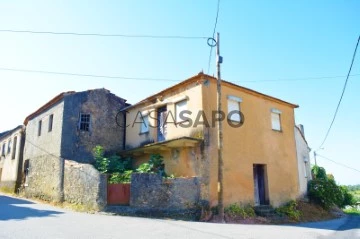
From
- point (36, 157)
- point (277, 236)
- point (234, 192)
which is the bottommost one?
point (277, 236)

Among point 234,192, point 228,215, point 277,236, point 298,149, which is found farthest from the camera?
point 298,149

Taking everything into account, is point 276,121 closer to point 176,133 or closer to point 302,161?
point 302,161

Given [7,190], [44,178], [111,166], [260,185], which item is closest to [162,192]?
[111,166]

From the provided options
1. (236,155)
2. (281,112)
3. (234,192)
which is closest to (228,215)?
(234,192)

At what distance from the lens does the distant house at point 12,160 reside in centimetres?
2167

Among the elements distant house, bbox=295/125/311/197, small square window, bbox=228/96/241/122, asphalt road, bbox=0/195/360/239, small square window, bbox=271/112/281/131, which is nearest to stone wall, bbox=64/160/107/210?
asphalt road, bbox=0/195/360/239

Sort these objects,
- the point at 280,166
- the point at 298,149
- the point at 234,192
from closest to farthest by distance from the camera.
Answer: the point at 234,192 → the point at 280,166 → the point at 298,149

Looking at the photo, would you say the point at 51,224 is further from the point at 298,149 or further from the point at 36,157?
the point at 298,149

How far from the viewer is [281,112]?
18.2 metres

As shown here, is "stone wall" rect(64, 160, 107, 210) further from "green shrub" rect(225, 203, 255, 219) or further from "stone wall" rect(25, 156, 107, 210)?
"green shrub" rect(225, 203, 255, 219)

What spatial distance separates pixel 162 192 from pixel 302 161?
12.2 m

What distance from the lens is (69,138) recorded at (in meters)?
16.7

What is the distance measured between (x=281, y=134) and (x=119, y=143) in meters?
10.5

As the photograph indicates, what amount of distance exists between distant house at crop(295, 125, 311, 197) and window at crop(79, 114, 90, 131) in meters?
13.9
